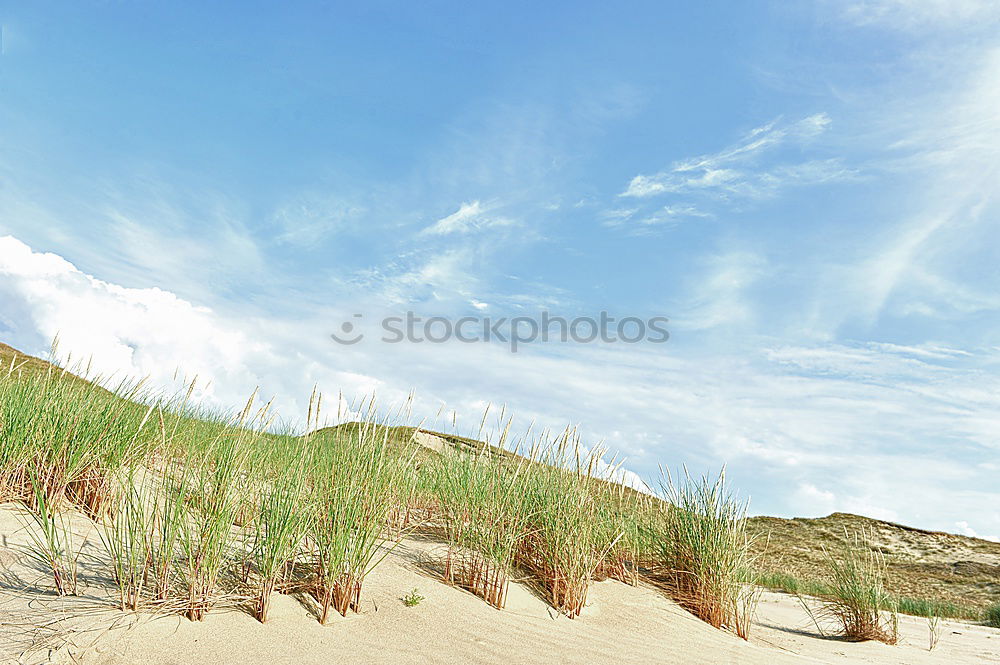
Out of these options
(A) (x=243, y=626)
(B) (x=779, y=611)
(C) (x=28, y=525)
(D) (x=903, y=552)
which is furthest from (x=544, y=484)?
(D) (x=903, y=552)

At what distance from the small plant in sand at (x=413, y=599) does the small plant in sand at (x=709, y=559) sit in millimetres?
2021

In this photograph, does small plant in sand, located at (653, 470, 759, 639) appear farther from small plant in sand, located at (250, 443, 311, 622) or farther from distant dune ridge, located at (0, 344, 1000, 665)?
small plant in sand, located at (250, 443, 311, 622)

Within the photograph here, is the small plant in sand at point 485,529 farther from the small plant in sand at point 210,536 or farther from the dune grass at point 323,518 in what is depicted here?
the small plant in sand at point 210,536

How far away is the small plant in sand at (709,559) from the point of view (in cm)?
430

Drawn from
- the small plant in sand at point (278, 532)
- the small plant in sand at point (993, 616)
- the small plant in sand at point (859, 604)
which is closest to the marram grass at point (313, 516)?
the small plant in sand at point (278, 532)

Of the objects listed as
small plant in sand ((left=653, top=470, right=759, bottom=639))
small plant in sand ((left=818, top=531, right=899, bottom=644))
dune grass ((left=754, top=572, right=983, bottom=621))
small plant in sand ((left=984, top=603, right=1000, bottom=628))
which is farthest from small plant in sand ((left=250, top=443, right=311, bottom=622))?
small plant in sand ((left=984, top=603, right=1000, bottom=628))

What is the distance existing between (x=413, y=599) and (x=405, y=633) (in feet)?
0.93

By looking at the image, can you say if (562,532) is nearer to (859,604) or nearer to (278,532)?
(278,532)

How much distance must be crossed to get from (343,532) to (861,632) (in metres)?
4.28

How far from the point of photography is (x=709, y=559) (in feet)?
14.2

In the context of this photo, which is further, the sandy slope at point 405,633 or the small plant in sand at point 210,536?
the small plant in sand at point 210,536

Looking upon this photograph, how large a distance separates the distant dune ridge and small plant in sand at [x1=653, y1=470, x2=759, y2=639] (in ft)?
0.22

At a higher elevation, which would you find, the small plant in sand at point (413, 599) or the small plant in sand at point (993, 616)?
the small plant in sand at point (993, 616)

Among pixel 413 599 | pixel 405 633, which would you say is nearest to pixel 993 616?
pixel 413 599
